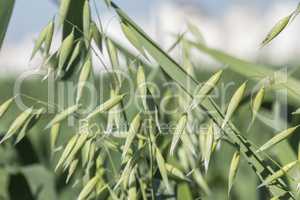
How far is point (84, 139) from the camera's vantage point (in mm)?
513

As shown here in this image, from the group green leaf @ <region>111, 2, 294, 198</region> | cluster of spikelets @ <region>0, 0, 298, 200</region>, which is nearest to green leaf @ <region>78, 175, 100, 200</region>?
cluster of spikelets @ <region>0, 0, 298, 200</region>

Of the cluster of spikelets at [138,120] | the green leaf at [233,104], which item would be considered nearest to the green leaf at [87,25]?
the cluster of spikelets at [138,120]

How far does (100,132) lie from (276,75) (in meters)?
0.14

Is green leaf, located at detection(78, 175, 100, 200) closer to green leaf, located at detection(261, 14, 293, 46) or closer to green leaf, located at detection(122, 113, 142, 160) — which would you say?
green leaf, located at detection(122, 113, 142, 160)

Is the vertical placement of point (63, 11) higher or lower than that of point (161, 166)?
higher

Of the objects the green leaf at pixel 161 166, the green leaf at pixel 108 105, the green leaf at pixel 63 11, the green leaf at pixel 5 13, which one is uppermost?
the green leaf at pixel 5 13

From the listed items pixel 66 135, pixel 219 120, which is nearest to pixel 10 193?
pixel 219 120

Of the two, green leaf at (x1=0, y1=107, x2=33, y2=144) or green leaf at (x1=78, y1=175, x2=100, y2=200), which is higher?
green leaf at (x1=0, y1=107, x2=33, y2=144)

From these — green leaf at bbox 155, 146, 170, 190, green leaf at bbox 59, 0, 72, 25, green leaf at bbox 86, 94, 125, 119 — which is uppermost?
green leaf at bbox 59, 0, 72, 25

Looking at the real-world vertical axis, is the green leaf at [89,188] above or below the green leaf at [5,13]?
below

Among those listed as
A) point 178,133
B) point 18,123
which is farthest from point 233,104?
point 18,123

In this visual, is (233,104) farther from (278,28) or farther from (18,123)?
(18,123)

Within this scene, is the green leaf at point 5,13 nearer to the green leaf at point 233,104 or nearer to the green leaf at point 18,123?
the green leaf at point 18,123

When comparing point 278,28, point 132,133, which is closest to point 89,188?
point 132,133
